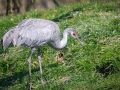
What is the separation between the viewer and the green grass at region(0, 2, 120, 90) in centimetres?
796

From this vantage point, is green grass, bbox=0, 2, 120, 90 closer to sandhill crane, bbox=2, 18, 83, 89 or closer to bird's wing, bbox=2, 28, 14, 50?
sandhill crane, bbox=2, 18, 83, 89

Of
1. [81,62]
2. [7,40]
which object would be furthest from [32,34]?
[81,62]

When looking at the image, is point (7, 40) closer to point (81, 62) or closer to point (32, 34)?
point (32, 34)

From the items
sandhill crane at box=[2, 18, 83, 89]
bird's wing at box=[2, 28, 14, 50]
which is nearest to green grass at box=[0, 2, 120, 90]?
sandhill crane at box=[2, 18, 83, 89]

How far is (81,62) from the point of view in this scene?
28.3ft

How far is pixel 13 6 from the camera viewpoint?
15234 millimetres

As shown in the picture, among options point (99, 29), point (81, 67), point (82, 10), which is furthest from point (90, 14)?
point (81, 67)

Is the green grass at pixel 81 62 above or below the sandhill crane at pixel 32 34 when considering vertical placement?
below

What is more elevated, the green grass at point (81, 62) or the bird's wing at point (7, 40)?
the bird's wing at point (7, 40)

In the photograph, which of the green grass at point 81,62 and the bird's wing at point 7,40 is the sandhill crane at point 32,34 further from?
the green grass at point 81,62

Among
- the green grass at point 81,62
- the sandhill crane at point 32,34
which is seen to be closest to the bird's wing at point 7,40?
the sandhill crane at point 32,34

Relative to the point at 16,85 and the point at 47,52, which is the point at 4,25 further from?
the point at 16,85

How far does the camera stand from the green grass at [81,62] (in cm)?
796

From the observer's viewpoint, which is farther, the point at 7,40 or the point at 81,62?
the point at 81,62
